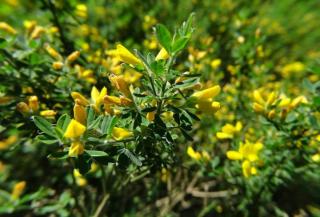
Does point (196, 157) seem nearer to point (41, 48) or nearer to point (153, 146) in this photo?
point (153, 146)

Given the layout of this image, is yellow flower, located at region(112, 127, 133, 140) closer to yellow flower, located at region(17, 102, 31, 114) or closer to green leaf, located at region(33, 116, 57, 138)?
green leaf, located at region(33, 116, 57, 138)

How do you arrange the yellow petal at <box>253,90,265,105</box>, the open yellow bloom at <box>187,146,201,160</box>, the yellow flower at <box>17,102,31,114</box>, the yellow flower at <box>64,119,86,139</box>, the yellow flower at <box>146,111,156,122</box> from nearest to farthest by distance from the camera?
the yellow flower at <box>64,119,86,139</box>
the yellow flower at <box>146,111,156,122</box>
the yellow flower at <box>17,102,31,114</box>
the yellow petal at <box>253,90,265,105</box>
the open yellow bloom at <box>187,146,201,160</box>

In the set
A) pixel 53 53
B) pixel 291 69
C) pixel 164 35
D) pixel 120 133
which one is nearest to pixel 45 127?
pixel 120 133

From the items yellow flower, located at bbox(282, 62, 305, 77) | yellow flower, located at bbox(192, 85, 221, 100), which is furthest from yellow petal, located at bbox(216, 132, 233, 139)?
yellow flower, located at bbox(282, 62, 305, 77)

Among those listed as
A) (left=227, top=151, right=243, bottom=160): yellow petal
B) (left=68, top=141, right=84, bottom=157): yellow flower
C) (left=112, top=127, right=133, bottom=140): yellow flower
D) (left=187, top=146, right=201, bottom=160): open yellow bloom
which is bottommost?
(left=227, top=151, right=243, bottom=160): yellow petal

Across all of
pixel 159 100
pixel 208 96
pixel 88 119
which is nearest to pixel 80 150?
pixel 88 119

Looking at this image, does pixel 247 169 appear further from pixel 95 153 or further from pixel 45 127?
pixel 45 127

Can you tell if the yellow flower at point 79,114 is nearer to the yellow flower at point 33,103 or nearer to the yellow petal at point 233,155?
the yellow flower at point 33,103
